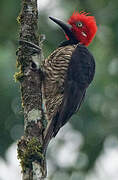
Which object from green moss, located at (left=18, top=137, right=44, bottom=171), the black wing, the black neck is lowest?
green moss, located at (left=18, top=137, right=44, bottom=171)

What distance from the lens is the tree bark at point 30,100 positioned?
4.69 m

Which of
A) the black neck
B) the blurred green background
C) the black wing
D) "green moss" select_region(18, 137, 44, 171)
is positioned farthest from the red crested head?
"green moss" select_region(18, 137, 44, 171)

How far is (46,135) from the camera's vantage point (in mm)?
5105

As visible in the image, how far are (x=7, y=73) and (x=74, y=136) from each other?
2724 mm

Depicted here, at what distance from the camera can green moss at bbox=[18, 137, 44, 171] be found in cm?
470

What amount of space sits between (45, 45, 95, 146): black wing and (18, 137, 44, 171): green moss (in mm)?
915

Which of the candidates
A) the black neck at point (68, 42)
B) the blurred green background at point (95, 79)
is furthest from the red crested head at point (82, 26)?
the blurred green background at point (95, 79)

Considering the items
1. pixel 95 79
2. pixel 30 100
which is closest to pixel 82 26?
pixel 30 100

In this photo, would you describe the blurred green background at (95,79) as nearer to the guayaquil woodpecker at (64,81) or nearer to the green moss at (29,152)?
the guayaquil woodpecker at (64,81)

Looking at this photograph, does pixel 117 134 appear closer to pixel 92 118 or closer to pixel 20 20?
pixel 92 118

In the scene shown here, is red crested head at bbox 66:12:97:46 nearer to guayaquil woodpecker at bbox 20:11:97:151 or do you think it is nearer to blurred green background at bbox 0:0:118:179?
guayaquil woodpecker at bbox 20:11:97:151

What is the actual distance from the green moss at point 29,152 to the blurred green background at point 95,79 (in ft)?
13.3

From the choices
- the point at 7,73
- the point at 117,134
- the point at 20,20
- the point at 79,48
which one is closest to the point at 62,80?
the point at 79,48

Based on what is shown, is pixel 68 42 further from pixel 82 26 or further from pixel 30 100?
pixel 30 100
